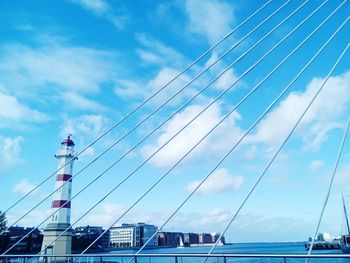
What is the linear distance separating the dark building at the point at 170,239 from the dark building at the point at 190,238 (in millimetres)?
3038

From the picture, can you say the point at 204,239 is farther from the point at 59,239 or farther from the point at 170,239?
the point at 59,239

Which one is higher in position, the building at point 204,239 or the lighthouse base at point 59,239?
the building at point 204,239

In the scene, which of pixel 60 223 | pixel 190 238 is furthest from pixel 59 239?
pixel 190 238

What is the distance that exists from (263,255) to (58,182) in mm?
17979

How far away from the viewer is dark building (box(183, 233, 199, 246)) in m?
104

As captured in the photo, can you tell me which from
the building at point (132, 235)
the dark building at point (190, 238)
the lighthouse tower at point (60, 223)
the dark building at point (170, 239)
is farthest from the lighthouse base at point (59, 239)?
the dark building at point (190, 238)

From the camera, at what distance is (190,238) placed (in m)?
106

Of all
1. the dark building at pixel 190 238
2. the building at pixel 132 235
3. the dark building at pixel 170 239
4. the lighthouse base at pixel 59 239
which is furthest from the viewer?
the dark building at pixel 190 238

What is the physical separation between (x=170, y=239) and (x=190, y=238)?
11.8m

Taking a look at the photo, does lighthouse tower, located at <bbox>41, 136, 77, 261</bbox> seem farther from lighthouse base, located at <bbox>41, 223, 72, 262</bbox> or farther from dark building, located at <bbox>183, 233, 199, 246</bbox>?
dark building, located at <bbox>183, 233, 199, 246</bbox>

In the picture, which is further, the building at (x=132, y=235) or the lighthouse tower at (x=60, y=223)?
the building at (x=132, y=235)

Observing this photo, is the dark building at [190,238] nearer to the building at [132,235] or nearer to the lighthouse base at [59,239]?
the building at [132,235]

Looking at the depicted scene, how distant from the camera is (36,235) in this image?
41812 mm

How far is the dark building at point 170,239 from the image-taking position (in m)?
92.6
